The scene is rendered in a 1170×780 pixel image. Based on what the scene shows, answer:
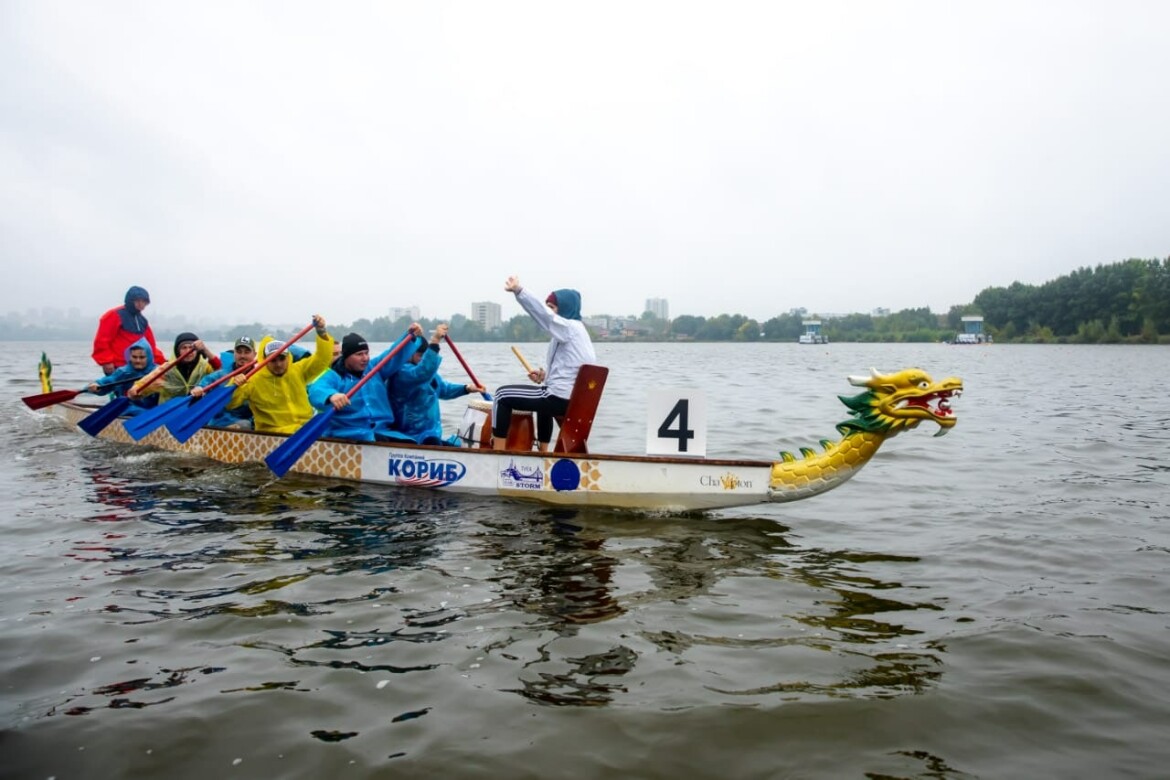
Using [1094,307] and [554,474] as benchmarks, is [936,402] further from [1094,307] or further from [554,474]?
[1094,307]

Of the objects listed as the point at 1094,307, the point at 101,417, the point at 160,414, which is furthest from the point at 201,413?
the point at 1094,307

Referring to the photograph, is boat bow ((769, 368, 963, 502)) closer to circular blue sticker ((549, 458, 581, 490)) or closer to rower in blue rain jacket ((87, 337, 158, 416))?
circular blue sticker ((549, 458, 581, 490))

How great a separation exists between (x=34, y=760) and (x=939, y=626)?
526 centimetres

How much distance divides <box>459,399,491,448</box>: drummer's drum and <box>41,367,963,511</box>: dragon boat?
138cm

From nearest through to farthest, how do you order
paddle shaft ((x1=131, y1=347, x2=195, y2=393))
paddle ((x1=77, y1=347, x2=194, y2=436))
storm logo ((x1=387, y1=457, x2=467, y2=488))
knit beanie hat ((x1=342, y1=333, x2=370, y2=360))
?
Result: storm logo ((x1=387, y1=457, x2=467, y2=488)) → knit beanie hat ((x1=342, y1=333, x2=370, y2=360)) → paddle shaft ((x1=131, y1=347, x2=195, y2=393)) → paddle ((x1=77, y1=347, x2=194, y2=436))

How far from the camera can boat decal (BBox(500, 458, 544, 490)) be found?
28.1ft

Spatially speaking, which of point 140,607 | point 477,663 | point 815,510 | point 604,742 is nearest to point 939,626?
point 604,742

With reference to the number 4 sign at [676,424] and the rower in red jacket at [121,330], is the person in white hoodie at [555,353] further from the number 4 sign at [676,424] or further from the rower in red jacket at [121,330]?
the rower in red jacket at [121,330]

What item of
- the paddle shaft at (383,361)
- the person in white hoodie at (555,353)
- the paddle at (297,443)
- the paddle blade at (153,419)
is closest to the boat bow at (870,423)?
the person in white hoodie at (555,353)

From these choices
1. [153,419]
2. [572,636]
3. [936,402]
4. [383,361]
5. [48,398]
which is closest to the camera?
[572,636]

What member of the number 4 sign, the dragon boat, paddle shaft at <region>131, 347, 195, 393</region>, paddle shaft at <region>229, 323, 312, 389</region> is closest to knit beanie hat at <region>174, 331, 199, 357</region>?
paddle shaft at <region>131, 347, 195, 393</region>

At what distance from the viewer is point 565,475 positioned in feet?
27.7

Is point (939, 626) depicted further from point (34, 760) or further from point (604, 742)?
point (34, 760)

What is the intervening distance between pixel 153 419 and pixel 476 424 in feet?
13.6
